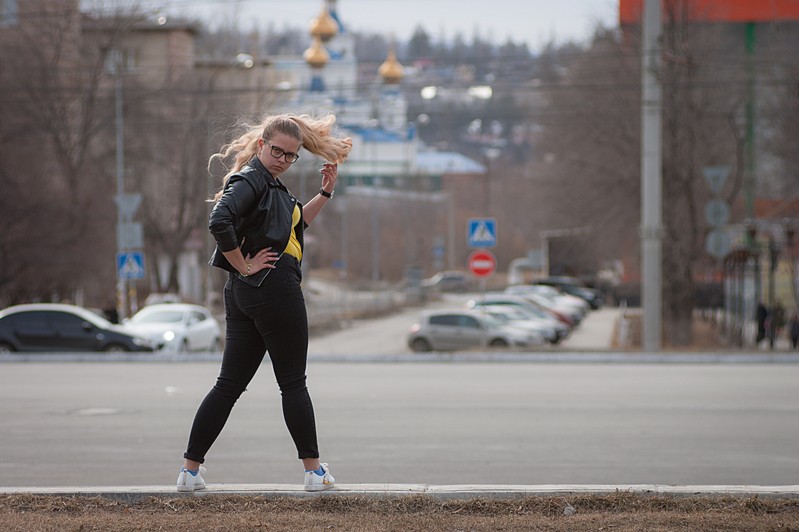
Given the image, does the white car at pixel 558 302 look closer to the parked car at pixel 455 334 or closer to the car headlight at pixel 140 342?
the parked car at pixel 455 334

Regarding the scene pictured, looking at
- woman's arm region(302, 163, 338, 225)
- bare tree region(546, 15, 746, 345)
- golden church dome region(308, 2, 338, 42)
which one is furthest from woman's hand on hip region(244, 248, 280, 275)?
golden church dome region(308, 2, 338, 42)

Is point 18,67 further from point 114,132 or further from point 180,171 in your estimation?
point 180,171

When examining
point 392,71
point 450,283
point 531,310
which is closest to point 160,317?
point 531,310

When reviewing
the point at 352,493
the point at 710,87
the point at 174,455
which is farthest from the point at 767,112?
the point at 352,493

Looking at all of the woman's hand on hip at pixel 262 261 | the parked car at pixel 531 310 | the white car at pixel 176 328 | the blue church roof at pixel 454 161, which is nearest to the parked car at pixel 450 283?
the blue church roof at pixel 454 161

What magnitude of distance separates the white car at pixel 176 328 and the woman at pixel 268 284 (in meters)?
24.9

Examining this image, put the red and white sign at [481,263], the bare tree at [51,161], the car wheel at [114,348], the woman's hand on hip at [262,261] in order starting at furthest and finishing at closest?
the bare tree at [51,161] → the red and white sign at [481,263] → the car wheel at [114,348] → the woman's hand on hip at [262,261]

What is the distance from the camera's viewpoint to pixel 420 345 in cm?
3712

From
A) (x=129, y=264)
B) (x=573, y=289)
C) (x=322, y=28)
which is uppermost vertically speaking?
(x=322, y=28)

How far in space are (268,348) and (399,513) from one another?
106cm

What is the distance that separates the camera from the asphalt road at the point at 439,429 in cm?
868

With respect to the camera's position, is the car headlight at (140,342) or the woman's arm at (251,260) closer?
the woman's arm at (251,260)

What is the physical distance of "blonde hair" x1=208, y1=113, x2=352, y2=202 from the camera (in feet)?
21.0

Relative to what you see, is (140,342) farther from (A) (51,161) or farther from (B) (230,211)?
(B) (230,211)
